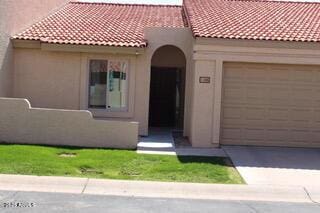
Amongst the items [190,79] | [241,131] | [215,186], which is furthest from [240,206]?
[190,79]

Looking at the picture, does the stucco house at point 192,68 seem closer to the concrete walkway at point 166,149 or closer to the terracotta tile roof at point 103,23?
the terracotta tile roof at point 103,23

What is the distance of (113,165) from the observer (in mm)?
12523

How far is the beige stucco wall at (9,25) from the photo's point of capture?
1717cm

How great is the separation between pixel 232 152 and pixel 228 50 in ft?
9.65

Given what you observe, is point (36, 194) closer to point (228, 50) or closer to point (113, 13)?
point (228, 50)

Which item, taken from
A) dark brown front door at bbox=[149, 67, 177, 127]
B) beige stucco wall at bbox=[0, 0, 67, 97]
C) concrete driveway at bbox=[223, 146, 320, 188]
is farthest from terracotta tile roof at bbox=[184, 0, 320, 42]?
beige stucco wall at bbox=[0, 0, 67, 97]

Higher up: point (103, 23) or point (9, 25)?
point (103, 23)

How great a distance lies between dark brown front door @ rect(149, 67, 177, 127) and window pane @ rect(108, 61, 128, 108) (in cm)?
294

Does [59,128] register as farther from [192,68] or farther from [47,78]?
[192,68]

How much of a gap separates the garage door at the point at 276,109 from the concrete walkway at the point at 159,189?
17.8 feet

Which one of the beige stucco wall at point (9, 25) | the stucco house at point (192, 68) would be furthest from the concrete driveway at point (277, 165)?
the beige stucco wall at point (9, 25)

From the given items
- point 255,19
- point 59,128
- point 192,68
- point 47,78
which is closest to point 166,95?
point 192,68

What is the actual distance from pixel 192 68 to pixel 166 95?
450 centimetres

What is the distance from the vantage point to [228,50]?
1591 cm
